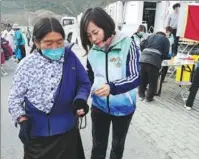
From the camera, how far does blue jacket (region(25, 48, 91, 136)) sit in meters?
1.85

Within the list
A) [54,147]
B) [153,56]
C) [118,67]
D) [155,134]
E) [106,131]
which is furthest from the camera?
[153,56]

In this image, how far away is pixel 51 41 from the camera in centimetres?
183

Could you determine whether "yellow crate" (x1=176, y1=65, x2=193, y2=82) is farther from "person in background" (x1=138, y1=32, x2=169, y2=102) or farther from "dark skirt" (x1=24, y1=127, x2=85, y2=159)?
"dark skirt" (x1=24, y1=127, x2=85, y2=159)

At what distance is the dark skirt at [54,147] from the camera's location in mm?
1899

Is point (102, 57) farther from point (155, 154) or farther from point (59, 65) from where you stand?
point (155, 154)

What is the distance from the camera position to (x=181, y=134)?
4.54 meters

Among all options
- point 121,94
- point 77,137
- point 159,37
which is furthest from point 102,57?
point 159,37

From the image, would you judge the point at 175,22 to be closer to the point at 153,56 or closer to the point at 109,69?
the point at 153,56

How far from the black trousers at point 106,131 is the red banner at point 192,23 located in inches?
267

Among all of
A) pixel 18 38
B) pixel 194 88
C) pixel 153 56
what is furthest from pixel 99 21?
pixel 18 38

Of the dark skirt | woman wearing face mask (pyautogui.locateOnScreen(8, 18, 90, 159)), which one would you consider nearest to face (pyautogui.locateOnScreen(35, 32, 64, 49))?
woman wearing face mask (pyautogui.locateOnScreen(8, 18, 90, 159))

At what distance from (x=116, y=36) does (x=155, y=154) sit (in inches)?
86.1

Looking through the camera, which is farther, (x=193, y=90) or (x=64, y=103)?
(x=193, y=90)

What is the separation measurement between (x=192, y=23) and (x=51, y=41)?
7634mm
